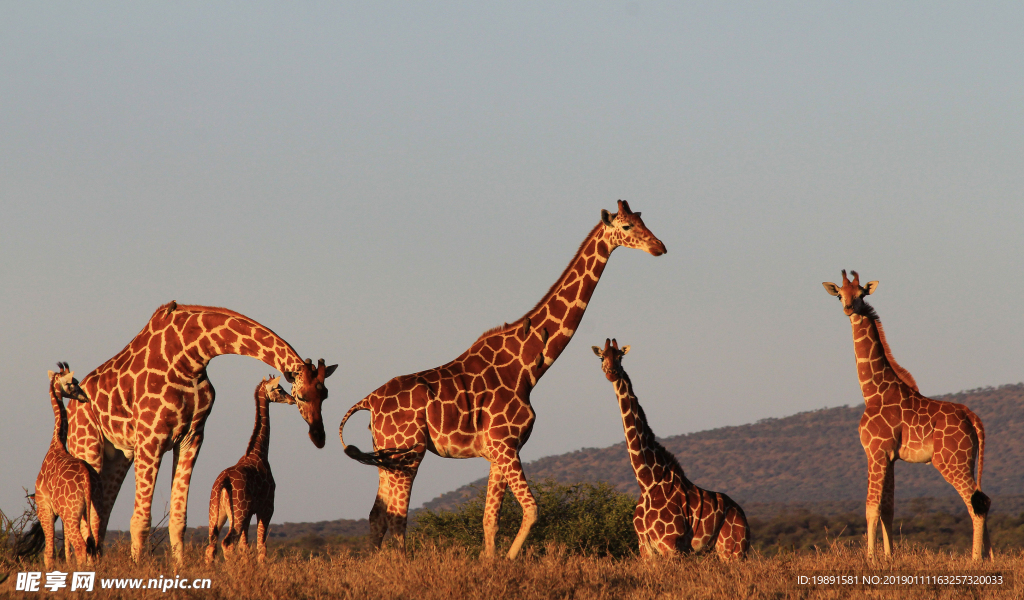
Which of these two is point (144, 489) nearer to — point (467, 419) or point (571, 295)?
point (467, 419)

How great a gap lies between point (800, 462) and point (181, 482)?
78083 mm

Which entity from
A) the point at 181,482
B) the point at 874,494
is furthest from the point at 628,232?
the point at 181,482

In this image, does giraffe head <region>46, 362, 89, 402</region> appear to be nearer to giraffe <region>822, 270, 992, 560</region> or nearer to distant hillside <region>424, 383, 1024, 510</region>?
giraffe <region>822, 270, 992, 560</region>

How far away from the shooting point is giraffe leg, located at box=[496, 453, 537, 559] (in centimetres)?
1380

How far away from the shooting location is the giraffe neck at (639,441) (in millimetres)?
14680

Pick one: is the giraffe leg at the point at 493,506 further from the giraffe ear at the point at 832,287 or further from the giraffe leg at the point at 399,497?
the giraffe ear at the point at 832,287

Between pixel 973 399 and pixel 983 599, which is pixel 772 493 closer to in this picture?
pixel 973 399

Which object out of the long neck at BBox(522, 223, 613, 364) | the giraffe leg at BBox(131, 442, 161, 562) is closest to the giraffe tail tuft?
the long neck at BBox(522, 223, 613, 364)

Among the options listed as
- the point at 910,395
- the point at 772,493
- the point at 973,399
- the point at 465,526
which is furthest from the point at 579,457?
the point at 910,395

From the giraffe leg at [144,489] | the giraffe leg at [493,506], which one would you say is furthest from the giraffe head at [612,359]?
the giraffe leg at [144,489]

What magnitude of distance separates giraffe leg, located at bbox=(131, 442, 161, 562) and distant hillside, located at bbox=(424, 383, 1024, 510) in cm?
5989

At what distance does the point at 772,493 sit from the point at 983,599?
231 feet

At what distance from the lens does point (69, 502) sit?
42.4 ft

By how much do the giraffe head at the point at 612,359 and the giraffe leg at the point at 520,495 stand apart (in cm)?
170
